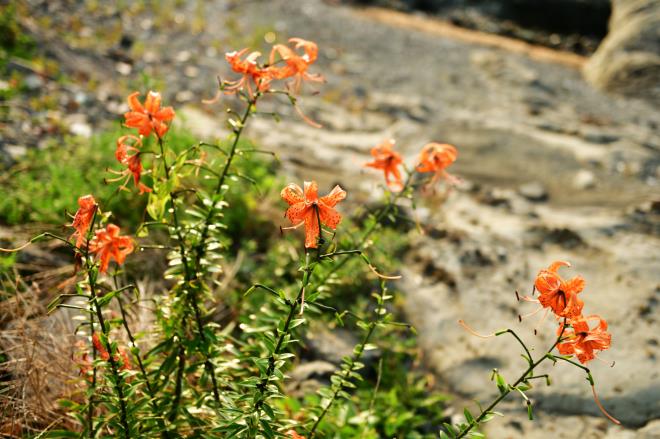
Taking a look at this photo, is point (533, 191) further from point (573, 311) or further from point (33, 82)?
point (33, 82)

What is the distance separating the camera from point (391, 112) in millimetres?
5898

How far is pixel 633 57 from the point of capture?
7.55 m

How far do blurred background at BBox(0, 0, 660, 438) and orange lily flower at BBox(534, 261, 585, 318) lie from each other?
2.46ft

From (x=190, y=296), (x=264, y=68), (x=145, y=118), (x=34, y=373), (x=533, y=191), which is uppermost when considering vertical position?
(x=533, y=191)

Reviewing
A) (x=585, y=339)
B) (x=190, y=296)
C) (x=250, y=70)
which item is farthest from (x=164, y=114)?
(x=585, y=339)

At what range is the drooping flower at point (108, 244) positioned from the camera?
1.48 meters

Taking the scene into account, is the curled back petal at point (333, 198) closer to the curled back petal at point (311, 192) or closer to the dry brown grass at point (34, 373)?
the curled back petal at point (311, 192)

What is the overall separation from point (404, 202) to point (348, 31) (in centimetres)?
558

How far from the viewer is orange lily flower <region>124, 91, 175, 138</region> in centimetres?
150

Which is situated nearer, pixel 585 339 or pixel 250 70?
pixel 585 339

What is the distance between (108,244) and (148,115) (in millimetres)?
371

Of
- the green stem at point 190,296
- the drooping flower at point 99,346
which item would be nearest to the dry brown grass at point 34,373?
the drooping flower at point 99,346

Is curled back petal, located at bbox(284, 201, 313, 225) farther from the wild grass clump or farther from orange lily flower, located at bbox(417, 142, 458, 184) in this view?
orange lily flower, located at bbox(417, 142, 458, 184)

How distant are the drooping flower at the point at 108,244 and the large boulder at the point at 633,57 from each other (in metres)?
7.39
